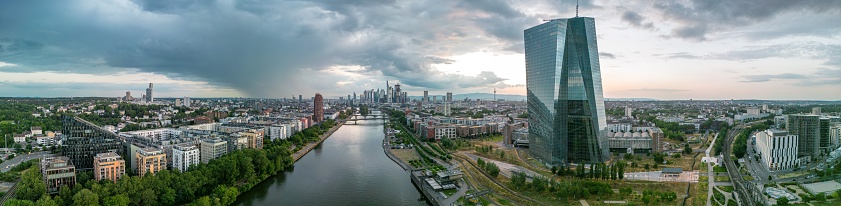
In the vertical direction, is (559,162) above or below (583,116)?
below

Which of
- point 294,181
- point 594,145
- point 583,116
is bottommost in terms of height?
point 294,181

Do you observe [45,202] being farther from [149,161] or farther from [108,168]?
[149,161]

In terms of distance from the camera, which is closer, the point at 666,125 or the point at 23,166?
the point at 23,166

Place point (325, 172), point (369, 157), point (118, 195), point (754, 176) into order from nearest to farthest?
point (118, 195) → point (754, 176) → point (325, 172) → point (369, 157)

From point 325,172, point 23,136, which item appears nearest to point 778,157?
point 325,172

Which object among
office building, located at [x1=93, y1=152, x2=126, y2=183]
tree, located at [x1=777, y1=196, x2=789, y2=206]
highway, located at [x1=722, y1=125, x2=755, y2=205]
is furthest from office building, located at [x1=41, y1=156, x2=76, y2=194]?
tree, located at [x1=777, y1=196, x2=789, y2=206]

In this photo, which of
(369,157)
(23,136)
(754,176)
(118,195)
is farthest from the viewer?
(23,136)

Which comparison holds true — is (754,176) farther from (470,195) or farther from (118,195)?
(118,195)

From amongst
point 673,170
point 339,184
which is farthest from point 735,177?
point 339,184

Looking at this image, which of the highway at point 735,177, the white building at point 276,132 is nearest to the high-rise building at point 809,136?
the highway at point 735,177
